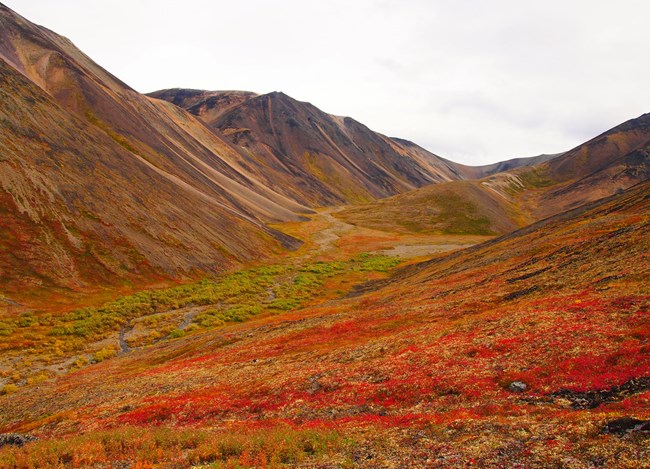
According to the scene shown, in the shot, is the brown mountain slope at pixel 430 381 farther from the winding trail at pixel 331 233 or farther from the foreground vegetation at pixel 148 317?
the winding trail at pixel 331 233

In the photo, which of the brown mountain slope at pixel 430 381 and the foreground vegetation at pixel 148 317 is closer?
the brown mountain slope at pixel 430 381

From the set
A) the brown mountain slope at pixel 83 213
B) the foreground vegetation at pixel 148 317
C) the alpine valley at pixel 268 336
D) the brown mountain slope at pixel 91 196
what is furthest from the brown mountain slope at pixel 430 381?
the brown mountain slope at pixel 91 196

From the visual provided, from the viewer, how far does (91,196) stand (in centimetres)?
7438

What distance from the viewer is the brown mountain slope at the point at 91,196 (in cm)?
6197

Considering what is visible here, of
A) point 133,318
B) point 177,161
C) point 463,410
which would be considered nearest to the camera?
point 463,410

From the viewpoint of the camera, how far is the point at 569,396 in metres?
15.7

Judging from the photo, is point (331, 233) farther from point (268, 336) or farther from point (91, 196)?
point (268, 336)

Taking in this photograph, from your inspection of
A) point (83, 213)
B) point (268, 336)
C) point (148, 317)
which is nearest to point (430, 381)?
point (268, 336)

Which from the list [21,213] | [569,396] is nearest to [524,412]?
[569,396]

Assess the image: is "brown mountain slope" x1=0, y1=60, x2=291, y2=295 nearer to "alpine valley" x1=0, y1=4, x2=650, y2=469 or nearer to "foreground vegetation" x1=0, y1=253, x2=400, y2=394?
"alpine valley" x1=0, y1=4, x2=650, y2=469

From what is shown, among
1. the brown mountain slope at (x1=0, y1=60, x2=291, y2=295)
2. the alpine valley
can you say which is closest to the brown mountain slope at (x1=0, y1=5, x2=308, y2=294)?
the brown mountain slope at (x1=0, y1=60, x2=291, y2=295)

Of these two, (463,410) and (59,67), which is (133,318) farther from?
(59,67)

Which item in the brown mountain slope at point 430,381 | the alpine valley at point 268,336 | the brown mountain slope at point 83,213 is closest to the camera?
the brown mountain slope at point 430,381

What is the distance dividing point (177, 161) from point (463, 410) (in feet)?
409
